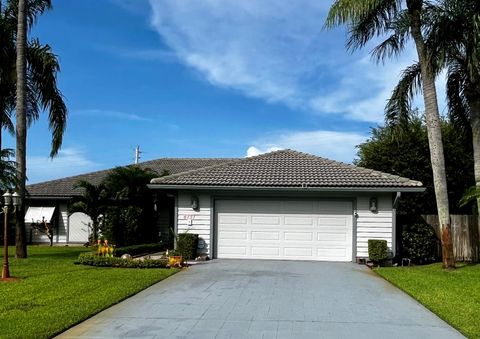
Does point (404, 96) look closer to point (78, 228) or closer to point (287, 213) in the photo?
point (287, 213)

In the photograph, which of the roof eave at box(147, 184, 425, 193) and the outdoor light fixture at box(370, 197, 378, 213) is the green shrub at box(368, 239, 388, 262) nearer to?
the outdoor light fixture at box(370, 197, 378, 213)

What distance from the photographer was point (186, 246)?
56.2 feet

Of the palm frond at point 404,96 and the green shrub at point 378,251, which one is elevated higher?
the palm frond at point 404,96

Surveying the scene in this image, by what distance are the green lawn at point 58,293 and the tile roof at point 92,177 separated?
12.9m

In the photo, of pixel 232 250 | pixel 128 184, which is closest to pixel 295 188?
pixel 232 250

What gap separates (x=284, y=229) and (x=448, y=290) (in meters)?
7.06

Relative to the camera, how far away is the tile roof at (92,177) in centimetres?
2861

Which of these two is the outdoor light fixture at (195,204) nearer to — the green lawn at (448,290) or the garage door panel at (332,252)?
the garage door panel at (332,252)

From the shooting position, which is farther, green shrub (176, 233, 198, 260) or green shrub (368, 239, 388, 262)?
green shrub (176, 233, 198, 260)

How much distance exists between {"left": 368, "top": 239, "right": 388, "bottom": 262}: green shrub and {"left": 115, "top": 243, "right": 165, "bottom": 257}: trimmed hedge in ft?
26.9

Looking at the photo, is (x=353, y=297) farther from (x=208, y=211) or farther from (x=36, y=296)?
(x=208, y=211)

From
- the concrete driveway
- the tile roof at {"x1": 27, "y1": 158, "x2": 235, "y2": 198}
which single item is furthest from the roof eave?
the tile roof at {"x1": 27, "y1": 158, "x2": 235, "y2": 198}

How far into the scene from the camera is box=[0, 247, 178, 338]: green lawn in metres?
7.75

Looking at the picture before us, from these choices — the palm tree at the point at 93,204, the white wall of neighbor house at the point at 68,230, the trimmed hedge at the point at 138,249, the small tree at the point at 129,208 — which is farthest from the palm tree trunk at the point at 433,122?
the white wall of neighbor house at the point at 68,230
